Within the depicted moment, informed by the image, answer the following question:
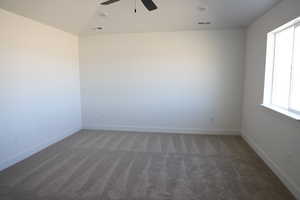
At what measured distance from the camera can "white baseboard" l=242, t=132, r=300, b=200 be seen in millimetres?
2176

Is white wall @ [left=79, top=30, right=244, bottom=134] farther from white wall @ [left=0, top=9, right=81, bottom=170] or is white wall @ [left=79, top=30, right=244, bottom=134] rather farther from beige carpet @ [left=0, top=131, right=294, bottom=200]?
beige carpet @ [left=0, top=131, right=294, bottom=200]

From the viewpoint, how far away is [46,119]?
374 centimetres

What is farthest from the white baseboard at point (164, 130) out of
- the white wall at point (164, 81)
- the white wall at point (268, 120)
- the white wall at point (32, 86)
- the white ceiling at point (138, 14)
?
the white ceiling at point (138, 14)

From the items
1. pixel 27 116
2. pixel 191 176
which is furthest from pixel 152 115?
pixel 27 116

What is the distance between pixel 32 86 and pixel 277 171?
4.19 metres

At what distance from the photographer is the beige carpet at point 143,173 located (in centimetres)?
223

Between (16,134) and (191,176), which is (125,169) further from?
(16,134)

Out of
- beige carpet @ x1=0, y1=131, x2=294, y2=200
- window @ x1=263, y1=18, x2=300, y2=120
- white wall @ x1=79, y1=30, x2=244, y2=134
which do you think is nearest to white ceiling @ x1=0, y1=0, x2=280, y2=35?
white wall @ x1=79, y1=30, x2=244, y2=134

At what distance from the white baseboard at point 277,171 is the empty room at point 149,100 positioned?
0.03 m

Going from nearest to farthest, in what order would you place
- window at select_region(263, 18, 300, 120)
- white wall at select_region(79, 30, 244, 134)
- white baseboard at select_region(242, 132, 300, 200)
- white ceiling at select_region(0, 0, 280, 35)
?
white baseboard at select_region(242, 132, 300, 200)
window at select_region(263, 18, 300, 120)
white ceiling at select_region(0, 0, 280, 35)
white wall at select_region(79, 30, 244, 134)

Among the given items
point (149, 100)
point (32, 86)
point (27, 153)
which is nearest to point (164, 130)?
point (149, 100)

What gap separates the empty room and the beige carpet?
0.02 metres

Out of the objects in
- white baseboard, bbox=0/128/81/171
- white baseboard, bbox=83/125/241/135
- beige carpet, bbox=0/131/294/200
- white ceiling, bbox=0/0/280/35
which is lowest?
beige carpet, bbox=0/131/294/200

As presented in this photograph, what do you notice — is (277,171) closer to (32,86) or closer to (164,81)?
(164,81)
